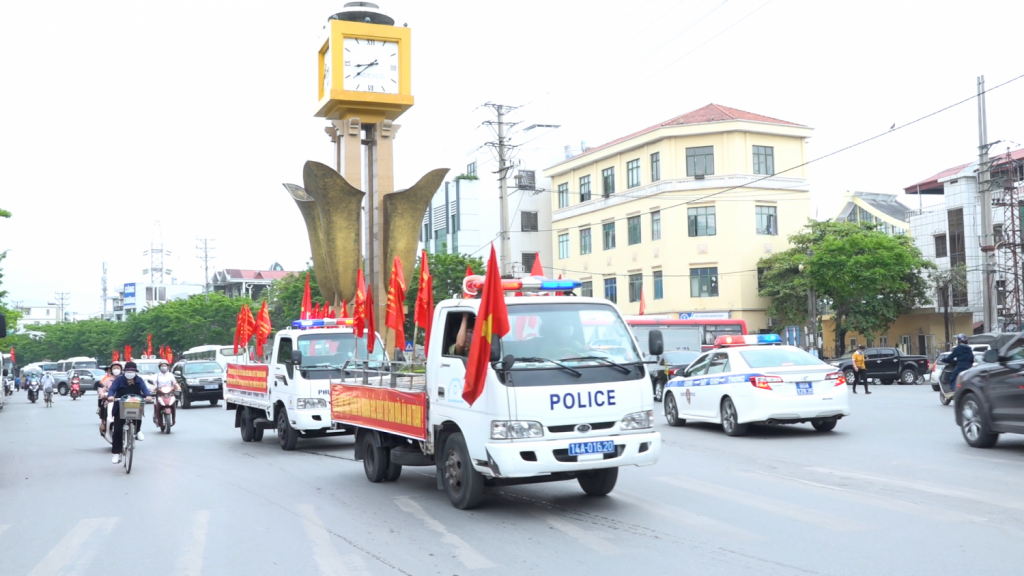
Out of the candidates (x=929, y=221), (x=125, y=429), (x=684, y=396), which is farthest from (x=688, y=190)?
(x=125, y=429)

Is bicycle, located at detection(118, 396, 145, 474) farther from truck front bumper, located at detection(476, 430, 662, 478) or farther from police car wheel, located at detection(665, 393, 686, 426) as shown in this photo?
police car wheel, located at detection(665, 393, 686, 426)

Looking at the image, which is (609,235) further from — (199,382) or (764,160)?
(199,382)

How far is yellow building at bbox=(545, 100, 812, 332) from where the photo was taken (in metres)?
51.9

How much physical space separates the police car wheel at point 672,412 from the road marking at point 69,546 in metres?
11.4

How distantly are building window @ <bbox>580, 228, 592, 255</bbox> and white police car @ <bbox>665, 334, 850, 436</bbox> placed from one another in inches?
1705

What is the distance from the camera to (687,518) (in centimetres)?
864

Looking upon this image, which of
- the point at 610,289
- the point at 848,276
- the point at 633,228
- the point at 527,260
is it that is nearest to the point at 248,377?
the point at 848,276

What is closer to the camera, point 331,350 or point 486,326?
point 486,326

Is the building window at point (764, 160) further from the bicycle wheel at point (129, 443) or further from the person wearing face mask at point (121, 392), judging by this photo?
the bicycle wheel at point (129, 443)

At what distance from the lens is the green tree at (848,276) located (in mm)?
46781

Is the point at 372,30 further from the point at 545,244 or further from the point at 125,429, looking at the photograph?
the point at 545,244

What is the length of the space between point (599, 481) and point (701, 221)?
4410cm

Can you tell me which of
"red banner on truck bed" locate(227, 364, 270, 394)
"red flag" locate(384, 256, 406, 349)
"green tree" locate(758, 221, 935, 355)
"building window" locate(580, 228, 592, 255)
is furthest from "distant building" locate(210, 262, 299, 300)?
"red flag" locate(384, 256, 406, 349)

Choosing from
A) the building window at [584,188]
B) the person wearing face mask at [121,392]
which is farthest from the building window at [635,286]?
the person wearing face mask at [121,392]
